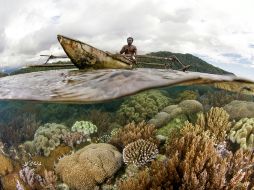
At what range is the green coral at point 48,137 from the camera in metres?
7.09

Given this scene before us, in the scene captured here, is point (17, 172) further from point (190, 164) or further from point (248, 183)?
point (248, 183)

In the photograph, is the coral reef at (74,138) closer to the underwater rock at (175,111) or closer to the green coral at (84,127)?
the green coral at (84,127)

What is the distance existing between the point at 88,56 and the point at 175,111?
2.06 metres

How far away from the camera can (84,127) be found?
275 inches

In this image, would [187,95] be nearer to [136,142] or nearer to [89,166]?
[136,142]

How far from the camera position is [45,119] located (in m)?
7.31

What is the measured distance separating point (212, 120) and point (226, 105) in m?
0.56

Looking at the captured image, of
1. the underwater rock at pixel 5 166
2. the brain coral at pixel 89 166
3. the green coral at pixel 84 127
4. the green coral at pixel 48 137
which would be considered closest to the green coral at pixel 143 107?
the green coral at pixel 84 127

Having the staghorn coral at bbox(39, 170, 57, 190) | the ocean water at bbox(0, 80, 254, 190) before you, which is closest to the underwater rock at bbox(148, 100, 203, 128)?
the ocean water at bbox(0, 80, 254, 190)

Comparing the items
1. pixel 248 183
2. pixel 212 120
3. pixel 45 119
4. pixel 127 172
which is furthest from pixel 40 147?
pixel 248 183

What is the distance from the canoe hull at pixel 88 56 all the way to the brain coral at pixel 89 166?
194 centimetres

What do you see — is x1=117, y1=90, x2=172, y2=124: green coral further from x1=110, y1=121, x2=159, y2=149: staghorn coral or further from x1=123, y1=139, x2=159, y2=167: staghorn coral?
x1=123, y1=139, x2=159, y2=167: staghorn coral

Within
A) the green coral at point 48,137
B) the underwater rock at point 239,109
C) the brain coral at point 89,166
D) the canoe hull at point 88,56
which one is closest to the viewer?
the brain coral at point 89,166

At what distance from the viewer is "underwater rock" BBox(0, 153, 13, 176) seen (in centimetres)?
718
